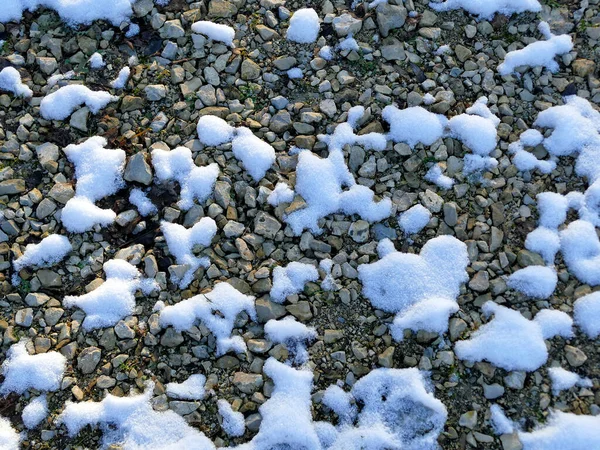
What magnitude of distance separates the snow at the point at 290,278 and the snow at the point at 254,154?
0.73 meters

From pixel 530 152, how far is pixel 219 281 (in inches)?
96.8

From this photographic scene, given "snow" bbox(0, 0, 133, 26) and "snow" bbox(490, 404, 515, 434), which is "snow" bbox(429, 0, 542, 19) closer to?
"snow" bbox(0, 0, 133, 26)

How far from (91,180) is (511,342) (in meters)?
3.08

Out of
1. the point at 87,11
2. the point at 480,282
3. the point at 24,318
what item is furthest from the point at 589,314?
the point at 87,11

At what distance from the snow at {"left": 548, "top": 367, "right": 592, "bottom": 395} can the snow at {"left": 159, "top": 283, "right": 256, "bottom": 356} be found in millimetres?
1907

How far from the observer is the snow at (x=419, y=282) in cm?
356

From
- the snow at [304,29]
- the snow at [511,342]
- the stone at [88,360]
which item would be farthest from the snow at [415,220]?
the stone at [88,360]

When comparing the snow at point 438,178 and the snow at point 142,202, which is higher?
the snow at point 438,178

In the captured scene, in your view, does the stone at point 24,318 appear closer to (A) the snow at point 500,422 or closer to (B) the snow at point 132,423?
(B) the snow at point 132,423

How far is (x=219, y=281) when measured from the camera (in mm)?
3750

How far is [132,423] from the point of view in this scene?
Result: 11.1 feet

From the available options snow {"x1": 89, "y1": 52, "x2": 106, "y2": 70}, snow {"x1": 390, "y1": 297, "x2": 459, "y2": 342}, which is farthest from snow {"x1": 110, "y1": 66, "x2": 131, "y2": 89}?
snow {"x1": 390, "y1": 297, "x2": 459, "y2": 342}

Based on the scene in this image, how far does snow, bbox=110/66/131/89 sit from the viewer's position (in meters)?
4.36

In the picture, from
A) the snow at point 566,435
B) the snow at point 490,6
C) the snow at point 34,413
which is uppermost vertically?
the snow at point 490,6
